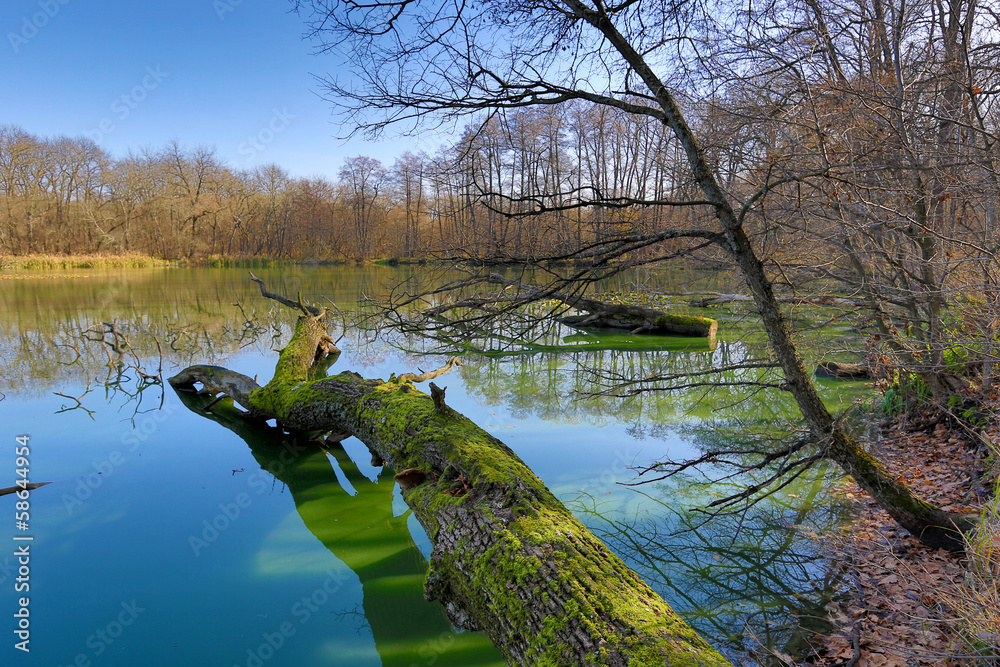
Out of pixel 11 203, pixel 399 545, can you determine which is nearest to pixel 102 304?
pixel 399 545

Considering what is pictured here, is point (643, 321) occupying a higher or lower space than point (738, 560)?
higher

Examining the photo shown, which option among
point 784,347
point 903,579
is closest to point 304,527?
point 784,347

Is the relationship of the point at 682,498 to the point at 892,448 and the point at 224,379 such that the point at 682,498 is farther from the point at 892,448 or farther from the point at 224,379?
the point at 224,379

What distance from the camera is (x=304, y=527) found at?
14.5ft

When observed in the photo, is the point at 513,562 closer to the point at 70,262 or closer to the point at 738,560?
the point at 738,560

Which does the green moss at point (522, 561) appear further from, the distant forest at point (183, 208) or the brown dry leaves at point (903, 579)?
the distant forest at point (183, 208)

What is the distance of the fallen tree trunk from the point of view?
2164mm

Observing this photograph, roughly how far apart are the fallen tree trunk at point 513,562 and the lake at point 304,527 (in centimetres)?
51

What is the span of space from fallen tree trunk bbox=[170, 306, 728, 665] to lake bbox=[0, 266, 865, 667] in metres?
0.51

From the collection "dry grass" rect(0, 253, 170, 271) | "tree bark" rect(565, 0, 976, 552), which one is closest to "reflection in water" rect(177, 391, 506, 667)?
"tree bark" rect(565, 0, 976, 552)

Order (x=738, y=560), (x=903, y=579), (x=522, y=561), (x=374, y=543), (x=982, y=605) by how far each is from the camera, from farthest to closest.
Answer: (x=374, y=543)
(x=738, y=560)
(x=903, y=579)
(x=522, y=561)
(x=982, y=605)

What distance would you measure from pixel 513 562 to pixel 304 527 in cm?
244

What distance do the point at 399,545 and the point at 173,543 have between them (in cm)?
168

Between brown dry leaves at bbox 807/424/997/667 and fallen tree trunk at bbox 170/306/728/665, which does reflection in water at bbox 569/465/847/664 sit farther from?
fallen tree trunk at bbox 170/306/728/665
